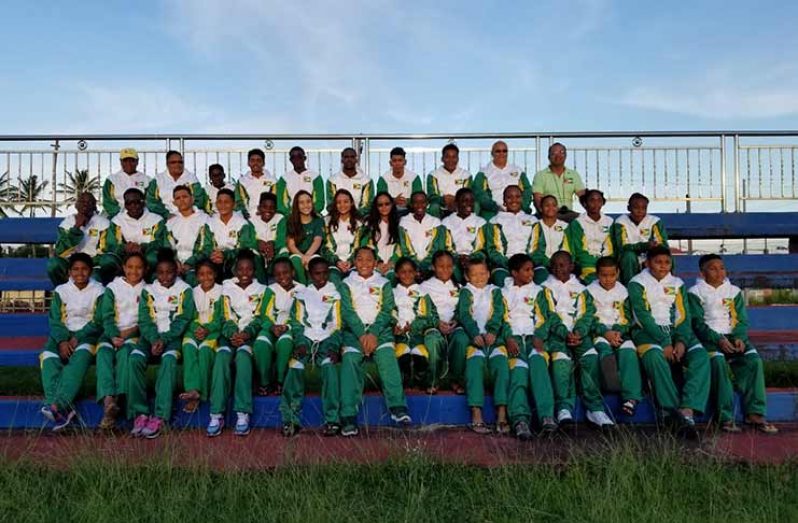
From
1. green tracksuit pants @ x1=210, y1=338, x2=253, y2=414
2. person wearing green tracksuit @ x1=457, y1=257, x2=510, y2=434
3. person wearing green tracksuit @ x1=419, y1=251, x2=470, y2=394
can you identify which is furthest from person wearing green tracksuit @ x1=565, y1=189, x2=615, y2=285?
green tracksuit pants @ x1=210, y1=338, x2=253, y2=414

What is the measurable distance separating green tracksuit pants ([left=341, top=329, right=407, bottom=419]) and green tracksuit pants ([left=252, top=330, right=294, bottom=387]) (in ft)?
1.78

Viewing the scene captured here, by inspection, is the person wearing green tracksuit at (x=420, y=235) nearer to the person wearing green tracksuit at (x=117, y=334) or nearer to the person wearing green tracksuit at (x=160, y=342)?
the person wearing green tracksuit at (x=160, y=342)

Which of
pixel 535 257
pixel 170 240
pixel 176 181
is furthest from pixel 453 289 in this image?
pixel 176 181

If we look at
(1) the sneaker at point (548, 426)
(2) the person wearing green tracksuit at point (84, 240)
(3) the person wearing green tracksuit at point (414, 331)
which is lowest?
(1) the sneaker at point (548, 426)

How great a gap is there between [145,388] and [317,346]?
1.56m

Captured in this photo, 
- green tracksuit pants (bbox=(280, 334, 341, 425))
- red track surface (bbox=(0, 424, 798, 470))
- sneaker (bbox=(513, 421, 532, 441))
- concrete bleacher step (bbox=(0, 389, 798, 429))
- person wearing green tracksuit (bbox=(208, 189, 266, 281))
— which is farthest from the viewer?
person wearing green tracksuit (bbox=(208, 189, 266, 281))

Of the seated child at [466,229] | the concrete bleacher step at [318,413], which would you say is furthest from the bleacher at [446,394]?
the seated child at [466,229]

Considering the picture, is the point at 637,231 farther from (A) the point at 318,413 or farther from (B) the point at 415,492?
(B) the point at 415,492

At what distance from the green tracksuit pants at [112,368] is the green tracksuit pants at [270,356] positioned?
44.3 inches

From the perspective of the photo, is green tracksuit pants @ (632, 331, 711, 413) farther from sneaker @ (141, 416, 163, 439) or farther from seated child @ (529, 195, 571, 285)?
sneaker @ (141, 416, 163, 439)

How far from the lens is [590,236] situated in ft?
25.7

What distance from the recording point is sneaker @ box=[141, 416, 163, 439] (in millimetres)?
5613

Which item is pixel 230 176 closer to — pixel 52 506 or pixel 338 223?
pixel 338 223

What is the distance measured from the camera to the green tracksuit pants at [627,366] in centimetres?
588
